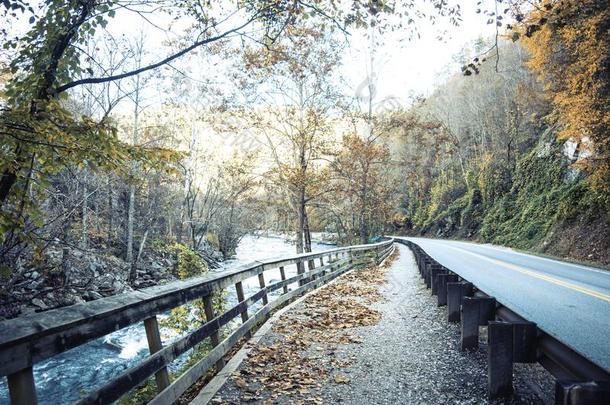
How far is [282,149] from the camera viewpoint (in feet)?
70.8

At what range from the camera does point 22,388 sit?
2053 mm

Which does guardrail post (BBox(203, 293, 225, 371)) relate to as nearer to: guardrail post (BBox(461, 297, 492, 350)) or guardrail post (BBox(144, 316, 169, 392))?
guardrail post (BBox(144, 316, 169, 392))

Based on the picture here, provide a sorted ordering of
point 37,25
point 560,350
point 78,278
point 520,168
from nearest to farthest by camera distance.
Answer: point 560,350 → point 37,25 → point 78,278 → point 520,168

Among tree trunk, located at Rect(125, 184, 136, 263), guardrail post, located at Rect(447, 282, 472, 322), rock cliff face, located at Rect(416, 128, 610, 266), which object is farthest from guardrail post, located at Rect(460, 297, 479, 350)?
tree trunk, located at Rect(125, 184, 136, 263)

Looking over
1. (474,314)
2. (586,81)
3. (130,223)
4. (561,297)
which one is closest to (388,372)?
(474,314)

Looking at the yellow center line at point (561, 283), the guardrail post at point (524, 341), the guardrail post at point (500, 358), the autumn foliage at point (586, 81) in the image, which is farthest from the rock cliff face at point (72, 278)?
the autumn foliage at point (586, 81)

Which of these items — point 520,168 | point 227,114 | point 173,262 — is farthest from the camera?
point 520,168

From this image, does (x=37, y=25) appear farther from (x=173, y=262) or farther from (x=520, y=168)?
(x=520, y=168)

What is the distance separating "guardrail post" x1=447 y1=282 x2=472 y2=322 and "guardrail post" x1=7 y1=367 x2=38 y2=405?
5.95 meters

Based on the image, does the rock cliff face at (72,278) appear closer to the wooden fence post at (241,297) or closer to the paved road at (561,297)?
the wooden fence post at (241,297)

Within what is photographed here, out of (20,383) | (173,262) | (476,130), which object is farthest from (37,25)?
(476,130)

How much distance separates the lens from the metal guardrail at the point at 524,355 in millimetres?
2564

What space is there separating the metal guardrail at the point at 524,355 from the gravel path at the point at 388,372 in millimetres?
A: 281

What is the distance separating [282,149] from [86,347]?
1293cm
